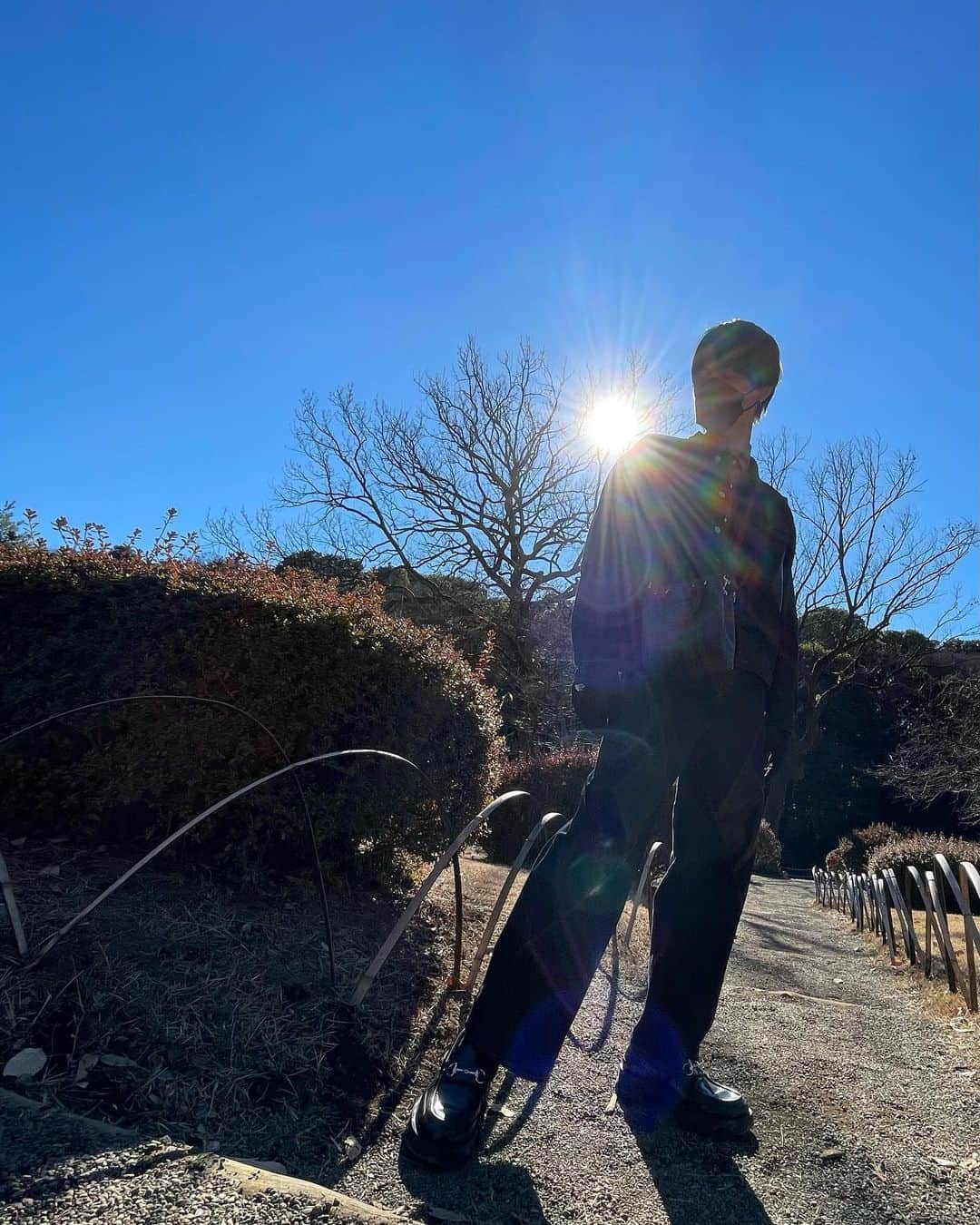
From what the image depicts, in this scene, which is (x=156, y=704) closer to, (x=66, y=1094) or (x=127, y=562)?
(x=127, y=562)

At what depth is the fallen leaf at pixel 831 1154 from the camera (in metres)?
1.92

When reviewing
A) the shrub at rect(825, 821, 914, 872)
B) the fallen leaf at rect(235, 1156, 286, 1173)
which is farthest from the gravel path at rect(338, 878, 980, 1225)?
the shrub at rect(825, 821, 914, 872)

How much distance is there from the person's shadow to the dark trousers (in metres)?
0.18

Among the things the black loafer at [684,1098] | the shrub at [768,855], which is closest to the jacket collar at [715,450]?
the black loafer at [684,1098]

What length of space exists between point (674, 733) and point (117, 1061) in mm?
1468

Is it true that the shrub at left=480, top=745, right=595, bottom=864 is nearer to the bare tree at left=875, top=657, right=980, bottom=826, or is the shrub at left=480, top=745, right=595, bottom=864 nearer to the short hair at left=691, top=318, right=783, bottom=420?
the bare tree at left=875, top=657, right=980, bottom=826

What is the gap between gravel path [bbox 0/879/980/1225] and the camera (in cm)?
132

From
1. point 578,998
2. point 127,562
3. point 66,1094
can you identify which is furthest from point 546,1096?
point 127,562

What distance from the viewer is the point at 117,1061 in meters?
1.78

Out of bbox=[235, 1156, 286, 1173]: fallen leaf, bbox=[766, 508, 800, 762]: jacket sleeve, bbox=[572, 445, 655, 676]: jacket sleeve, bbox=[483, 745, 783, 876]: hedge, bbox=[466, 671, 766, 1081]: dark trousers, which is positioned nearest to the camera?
bbox=[235, 1156, 286, 1173]: fallen leaf

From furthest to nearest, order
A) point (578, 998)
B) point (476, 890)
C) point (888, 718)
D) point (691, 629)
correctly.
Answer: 1. point (888, 718)
2. point (476, 890)
3. point (691, 629)
4. point (578, 998)

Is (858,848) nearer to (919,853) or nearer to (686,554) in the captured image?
(919,853)

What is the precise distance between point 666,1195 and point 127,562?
3.14 m

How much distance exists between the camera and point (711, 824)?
2.13 m
